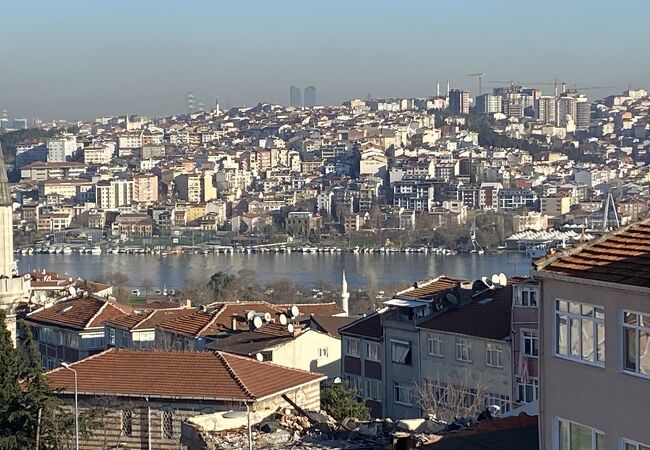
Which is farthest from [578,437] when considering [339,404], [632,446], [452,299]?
[452,299]

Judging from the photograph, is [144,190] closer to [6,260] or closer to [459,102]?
[459,102]

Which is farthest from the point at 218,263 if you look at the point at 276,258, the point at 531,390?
the point at 531,390

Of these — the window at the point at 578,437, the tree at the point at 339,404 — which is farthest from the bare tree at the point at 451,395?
the window at the point at 578,437

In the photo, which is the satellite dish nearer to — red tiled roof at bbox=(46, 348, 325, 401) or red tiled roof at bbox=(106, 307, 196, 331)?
red tiled roof at bbox=(106, 307, 196, 331)

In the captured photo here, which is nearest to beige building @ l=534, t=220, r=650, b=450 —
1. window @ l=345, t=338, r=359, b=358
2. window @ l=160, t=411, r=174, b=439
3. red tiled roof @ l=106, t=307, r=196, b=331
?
window @ l=160, t=411, r=174, b=439

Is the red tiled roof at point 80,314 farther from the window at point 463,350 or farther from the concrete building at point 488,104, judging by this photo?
the concrete building at point 488,104

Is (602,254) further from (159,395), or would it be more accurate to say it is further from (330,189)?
(330,189)

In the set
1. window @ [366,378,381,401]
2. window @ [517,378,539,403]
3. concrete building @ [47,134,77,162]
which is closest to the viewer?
window @ [517,378,539,403]
